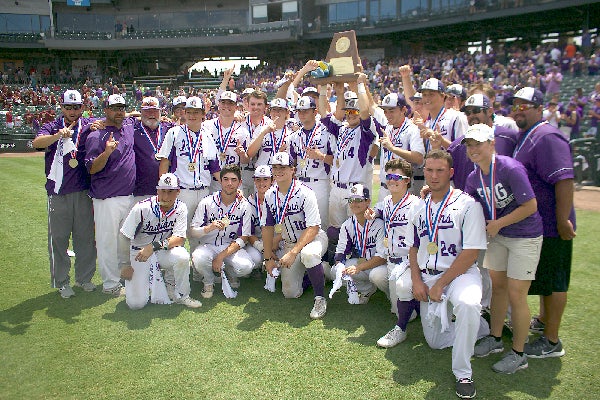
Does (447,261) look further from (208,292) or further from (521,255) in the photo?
(208,292)

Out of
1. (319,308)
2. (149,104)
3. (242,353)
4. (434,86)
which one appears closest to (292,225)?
(319,308)

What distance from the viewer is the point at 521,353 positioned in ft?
14.0

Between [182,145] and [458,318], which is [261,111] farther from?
[458,318]

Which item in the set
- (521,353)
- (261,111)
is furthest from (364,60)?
(521,353)

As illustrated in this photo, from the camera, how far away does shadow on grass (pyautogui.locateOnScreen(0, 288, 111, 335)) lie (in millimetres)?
5168

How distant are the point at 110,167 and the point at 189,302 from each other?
1979 millimetres

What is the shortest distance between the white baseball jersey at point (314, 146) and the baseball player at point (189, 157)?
1343mm

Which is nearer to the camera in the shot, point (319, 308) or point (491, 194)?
point (491, 194)

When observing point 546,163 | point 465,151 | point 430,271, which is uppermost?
point 465,151

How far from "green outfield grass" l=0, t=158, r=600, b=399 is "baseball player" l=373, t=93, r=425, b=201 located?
182 centimetres

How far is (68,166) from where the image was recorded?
597cm

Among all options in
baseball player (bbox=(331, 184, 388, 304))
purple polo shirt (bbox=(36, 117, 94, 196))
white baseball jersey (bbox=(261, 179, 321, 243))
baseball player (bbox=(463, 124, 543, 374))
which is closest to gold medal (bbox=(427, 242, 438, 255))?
baseball player (bbox=(463, 124, 543, 374))

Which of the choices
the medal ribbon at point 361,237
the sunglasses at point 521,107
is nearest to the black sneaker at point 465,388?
the medal ribbon at point 361,237

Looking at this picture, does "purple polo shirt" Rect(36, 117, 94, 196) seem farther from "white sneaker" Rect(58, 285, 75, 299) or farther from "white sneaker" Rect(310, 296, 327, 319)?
"white sneaker" Rect(310, 296, 327, 319)
